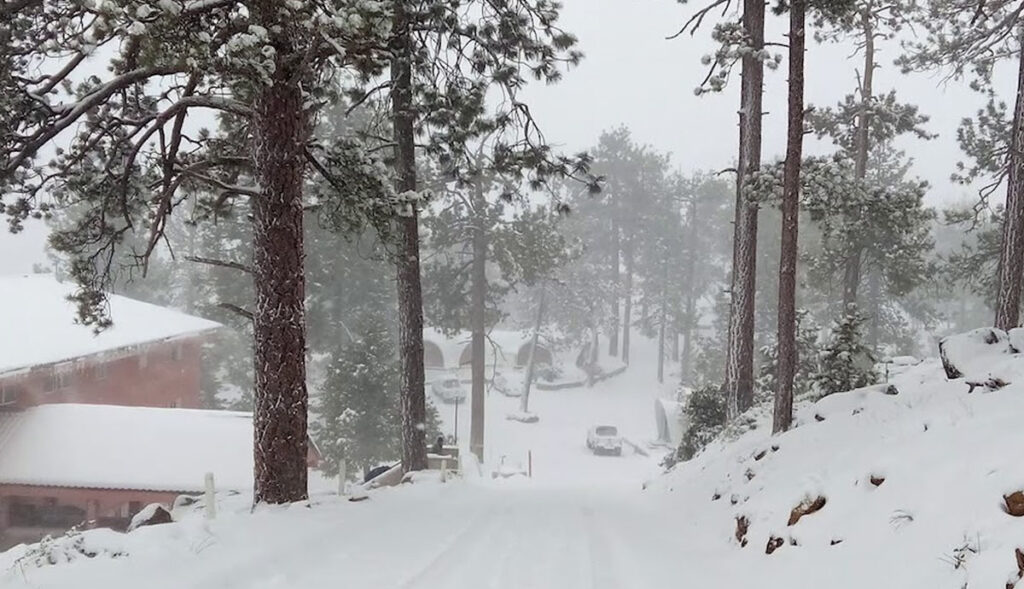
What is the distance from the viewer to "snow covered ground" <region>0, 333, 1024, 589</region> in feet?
16.4

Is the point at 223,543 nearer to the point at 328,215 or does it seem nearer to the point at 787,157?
the point at 328,215

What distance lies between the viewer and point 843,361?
478 inches

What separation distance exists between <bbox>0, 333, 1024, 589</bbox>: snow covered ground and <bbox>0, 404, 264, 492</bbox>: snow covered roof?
12.3 meters

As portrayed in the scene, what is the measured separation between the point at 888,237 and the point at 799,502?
1839 centimetres

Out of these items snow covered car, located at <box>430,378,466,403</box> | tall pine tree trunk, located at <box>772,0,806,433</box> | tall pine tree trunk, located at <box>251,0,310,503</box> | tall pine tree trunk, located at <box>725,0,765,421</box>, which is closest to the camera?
tall pine tree trunk, located at <box>251,0,310,503</box>

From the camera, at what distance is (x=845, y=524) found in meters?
5.93

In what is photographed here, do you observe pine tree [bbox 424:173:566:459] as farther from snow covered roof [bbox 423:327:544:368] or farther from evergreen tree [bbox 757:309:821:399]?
snow covered roof [bbox 423:327:544:368]

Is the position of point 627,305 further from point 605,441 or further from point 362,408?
point 362,408

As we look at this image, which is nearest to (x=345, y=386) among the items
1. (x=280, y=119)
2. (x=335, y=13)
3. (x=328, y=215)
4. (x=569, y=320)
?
(x=328, y=215)

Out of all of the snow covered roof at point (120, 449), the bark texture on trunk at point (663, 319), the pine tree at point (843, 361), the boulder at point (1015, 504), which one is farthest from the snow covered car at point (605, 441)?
the boulder at point (1015, 504)

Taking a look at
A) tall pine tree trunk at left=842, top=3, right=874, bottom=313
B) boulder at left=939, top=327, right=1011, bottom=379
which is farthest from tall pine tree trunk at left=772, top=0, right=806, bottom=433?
tall pine tree trunk at left=842, top=3, right=874, bottom=313

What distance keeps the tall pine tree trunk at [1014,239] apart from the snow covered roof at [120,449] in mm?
17783

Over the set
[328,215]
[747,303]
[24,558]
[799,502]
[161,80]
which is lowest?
[24,558]

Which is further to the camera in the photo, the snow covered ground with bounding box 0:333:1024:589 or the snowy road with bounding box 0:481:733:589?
the snowy road with bounding box 0:481:733:589
